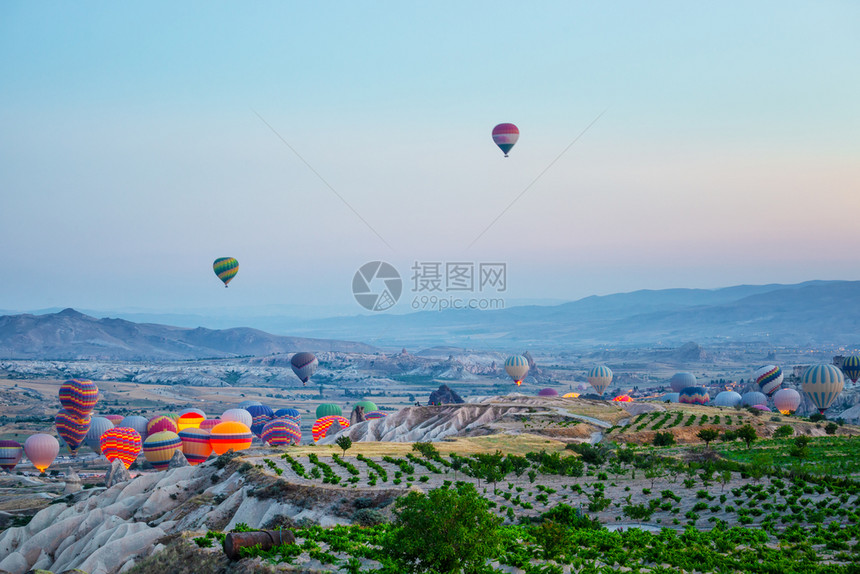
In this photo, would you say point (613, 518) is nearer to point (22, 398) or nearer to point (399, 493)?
point (399, 493)

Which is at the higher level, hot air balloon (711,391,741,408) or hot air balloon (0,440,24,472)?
hot air balloon (711,391,741,408)

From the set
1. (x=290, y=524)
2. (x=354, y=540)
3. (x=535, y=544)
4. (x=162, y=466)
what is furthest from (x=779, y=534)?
(x=162, y=466)

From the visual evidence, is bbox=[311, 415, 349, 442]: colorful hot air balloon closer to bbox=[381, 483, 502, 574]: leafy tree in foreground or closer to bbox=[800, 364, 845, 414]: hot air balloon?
bbox=[800, 364, 845, 414]: hot air balloon

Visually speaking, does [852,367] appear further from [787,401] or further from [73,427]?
[73,427]

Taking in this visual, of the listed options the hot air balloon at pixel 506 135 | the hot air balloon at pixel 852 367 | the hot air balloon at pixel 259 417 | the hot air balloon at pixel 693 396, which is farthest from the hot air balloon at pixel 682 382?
the hot air balloon at pixel 506 135

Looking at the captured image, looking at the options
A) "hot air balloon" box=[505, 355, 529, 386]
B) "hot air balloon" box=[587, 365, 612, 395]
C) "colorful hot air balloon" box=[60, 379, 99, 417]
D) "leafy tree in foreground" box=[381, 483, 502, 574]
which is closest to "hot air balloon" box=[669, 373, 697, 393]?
"hot air balloon" box=[587, 365, 612, 395]
